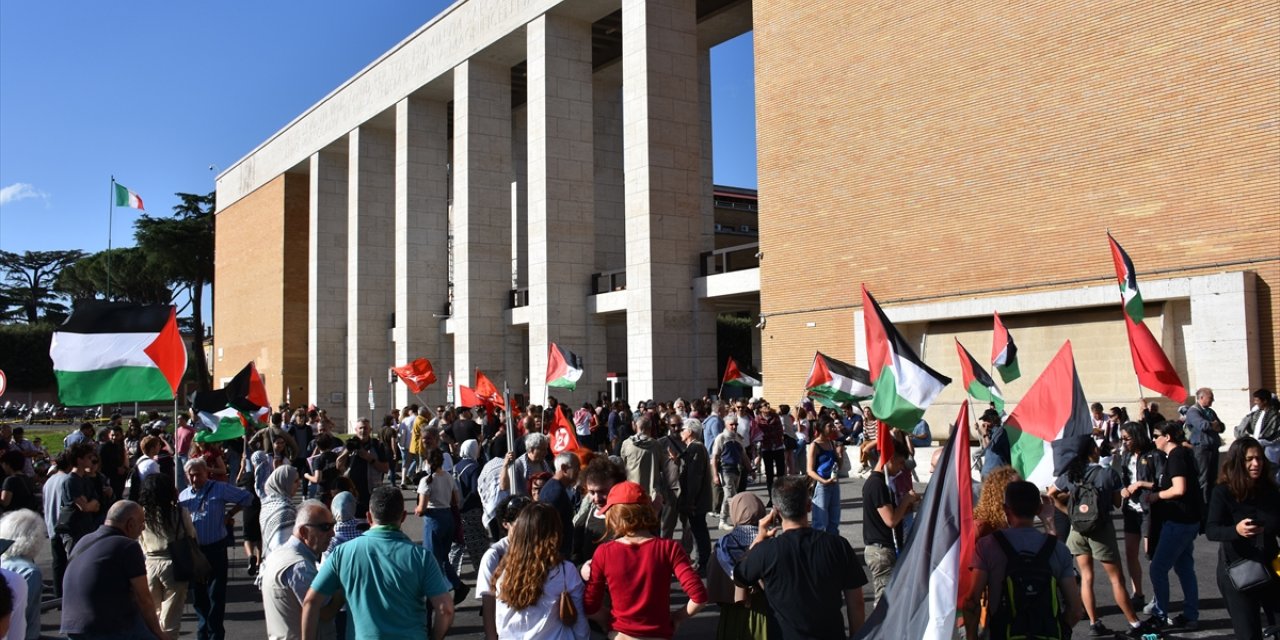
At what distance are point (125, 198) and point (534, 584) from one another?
4299cm

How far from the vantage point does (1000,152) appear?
747 inches

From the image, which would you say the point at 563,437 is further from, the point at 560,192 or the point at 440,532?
the point at 560,192

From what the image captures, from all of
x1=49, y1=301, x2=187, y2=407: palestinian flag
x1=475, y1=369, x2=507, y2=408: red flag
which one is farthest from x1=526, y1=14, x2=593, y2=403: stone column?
x1=49, y1=301, x2=187, y2=407: palestinian flag

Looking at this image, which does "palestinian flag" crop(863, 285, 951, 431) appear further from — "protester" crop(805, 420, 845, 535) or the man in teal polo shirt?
the man in teal polo shirt

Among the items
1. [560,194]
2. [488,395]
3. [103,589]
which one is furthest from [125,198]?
[103,589]

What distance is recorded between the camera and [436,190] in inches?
1462

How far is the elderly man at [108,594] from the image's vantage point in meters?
5.21

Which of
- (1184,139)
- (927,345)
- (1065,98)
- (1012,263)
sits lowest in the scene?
(927,345)

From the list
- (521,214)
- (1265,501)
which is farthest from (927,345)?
(521,214)

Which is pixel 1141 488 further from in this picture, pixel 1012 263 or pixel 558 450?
pixel 1012 263

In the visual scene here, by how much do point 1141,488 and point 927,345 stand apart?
1286 cm

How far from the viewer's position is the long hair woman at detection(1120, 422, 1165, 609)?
25.8 feet

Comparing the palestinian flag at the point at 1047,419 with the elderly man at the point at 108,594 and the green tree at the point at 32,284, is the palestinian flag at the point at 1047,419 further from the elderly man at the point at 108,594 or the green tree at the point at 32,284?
the green tree at the point at 32,284

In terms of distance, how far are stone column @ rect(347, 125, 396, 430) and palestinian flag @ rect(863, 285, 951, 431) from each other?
111ft
